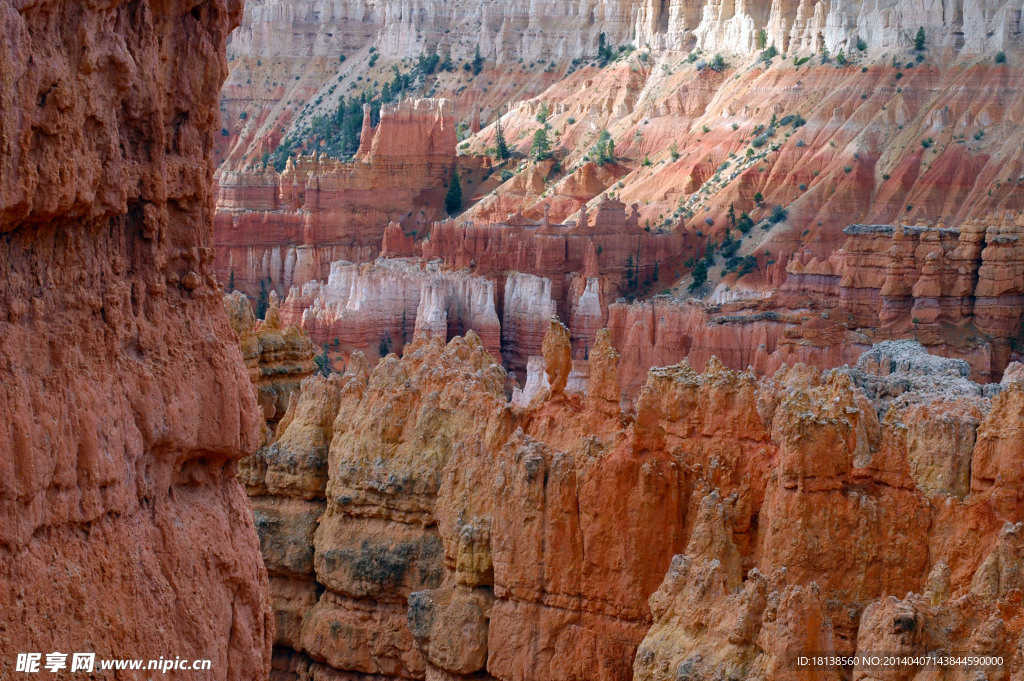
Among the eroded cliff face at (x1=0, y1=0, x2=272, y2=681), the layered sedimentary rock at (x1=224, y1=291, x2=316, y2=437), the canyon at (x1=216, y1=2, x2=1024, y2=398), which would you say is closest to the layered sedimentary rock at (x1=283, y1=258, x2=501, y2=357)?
the canyon at (x1=216, y1=2, x2=1024, y2=398)

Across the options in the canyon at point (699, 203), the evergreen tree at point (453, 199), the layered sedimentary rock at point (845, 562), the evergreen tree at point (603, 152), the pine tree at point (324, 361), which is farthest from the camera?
the evergreen tree at point (603, 152)

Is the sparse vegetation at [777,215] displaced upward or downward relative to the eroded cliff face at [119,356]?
downward

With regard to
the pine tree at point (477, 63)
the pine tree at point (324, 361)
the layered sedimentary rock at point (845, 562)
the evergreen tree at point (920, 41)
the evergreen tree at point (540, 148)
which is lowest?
the pine tree at point (324, 361)

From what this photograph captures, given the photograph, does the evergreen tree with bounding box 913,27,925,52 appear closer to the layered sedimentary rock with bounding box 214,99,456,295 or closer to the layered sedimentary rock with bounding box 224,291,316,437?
the layered sedimentary rock with bounding box 214,99,456,295

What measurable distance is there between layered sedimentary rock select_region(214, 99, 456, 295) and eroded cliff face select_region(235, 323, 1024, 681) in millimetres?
47735

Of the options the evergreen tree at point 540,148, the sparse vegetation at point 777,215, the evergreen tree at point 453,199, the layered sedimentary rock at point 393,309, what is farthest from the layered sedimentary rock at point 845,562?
the evergreen tree at point 540,148

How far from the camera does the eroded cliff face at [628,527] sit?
11.1 meters

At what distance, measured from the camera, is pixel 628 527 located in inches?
532

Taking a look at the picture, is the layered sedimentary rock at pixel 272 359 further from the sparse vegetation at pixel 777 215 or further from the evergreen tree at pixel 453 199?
the evergreen tree at pixel 453 199

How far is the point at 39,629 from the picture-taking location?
6270 mm

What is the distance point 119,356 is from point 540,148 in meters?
78.6

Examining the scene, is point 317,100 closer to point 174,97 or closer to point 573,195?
point 573,195

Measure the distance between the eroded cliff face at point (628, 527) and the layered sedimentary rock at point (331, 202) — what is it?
157 feet

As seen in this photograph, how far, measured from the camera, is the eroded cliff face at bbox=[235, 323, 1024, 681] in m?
11.1
